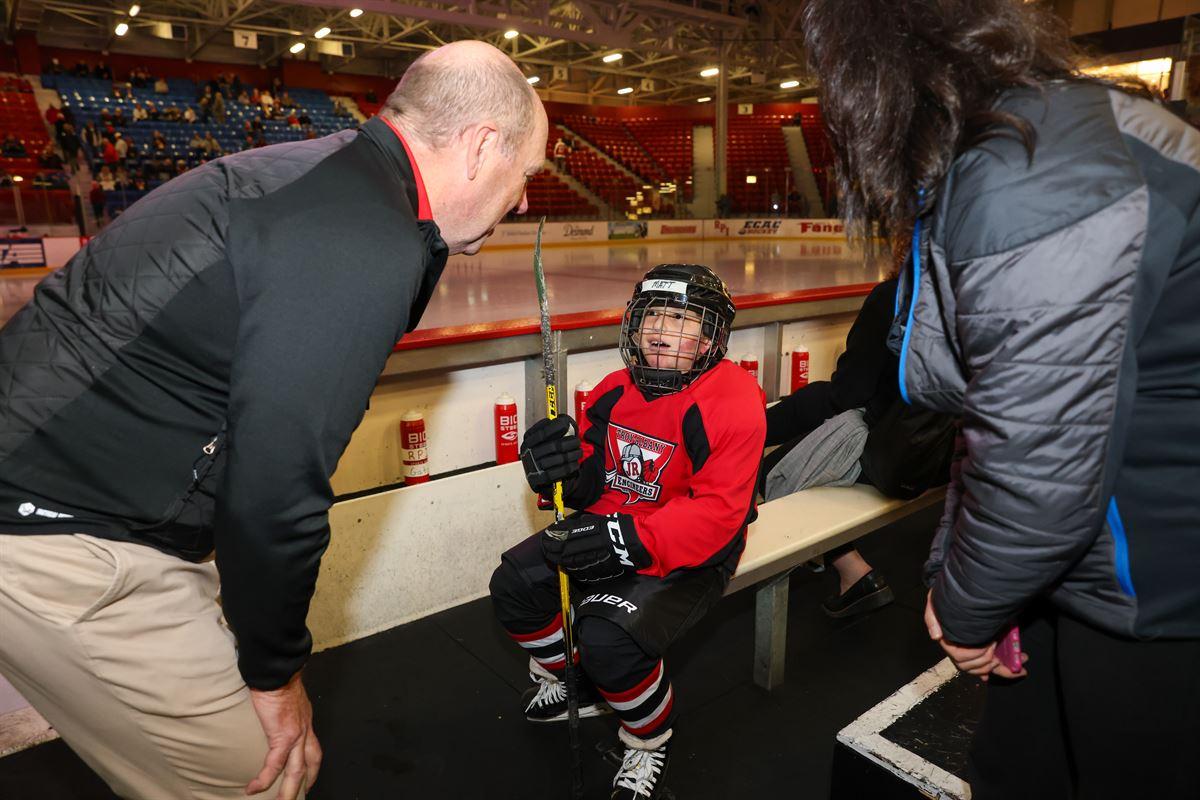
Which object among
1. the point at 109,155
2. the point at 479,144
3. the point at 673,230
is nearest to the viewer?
the point at 479,144

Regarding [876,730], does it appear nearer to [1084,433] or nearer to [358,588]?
[1084,433]

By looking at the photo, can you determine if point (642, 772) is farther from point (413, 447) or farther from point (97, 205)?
point (97, 205)

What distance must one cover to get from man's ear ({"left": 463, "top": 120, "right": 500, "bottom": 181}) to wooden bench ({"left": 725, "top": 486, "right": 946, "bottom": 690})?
1252mm

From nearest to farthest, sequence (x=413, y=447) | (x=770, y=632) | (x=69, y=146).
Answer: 1. (x=770, y=632)
2. (x=413, y=447)
3. (x=69, y=146)

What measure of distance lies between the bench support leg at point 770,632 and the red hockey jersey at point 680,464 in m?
0.31

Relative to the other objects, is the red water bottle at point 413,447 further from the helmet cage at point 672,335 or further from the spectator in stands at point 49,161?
the spectator in stands at point 49,161

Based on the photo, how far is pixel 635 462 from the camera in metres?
1.96

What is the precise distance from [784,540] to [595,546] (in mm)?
688

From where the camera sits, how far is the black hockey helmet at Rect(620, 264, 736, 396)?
180 cm

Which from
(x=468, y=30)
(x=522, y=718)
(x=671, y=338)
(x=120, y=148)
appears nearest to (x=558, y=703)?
(x=522, y=718)

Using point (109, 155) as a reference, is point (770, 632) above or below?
below

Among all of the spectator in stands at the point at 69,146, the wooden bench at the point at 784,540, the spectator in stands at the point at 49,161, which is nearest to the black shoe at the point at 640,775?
the wooden bench at the point at 784,540

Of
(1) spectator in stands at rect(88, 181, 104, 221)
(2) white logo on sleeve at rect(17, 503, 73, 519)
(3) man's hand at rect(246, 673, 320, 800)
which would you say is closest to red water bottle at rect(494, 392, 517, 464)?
(3) man's hand at rect(246, 673, 320, 800)

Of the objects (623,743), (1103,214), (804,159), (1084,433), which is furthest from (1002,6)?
(804,159)
